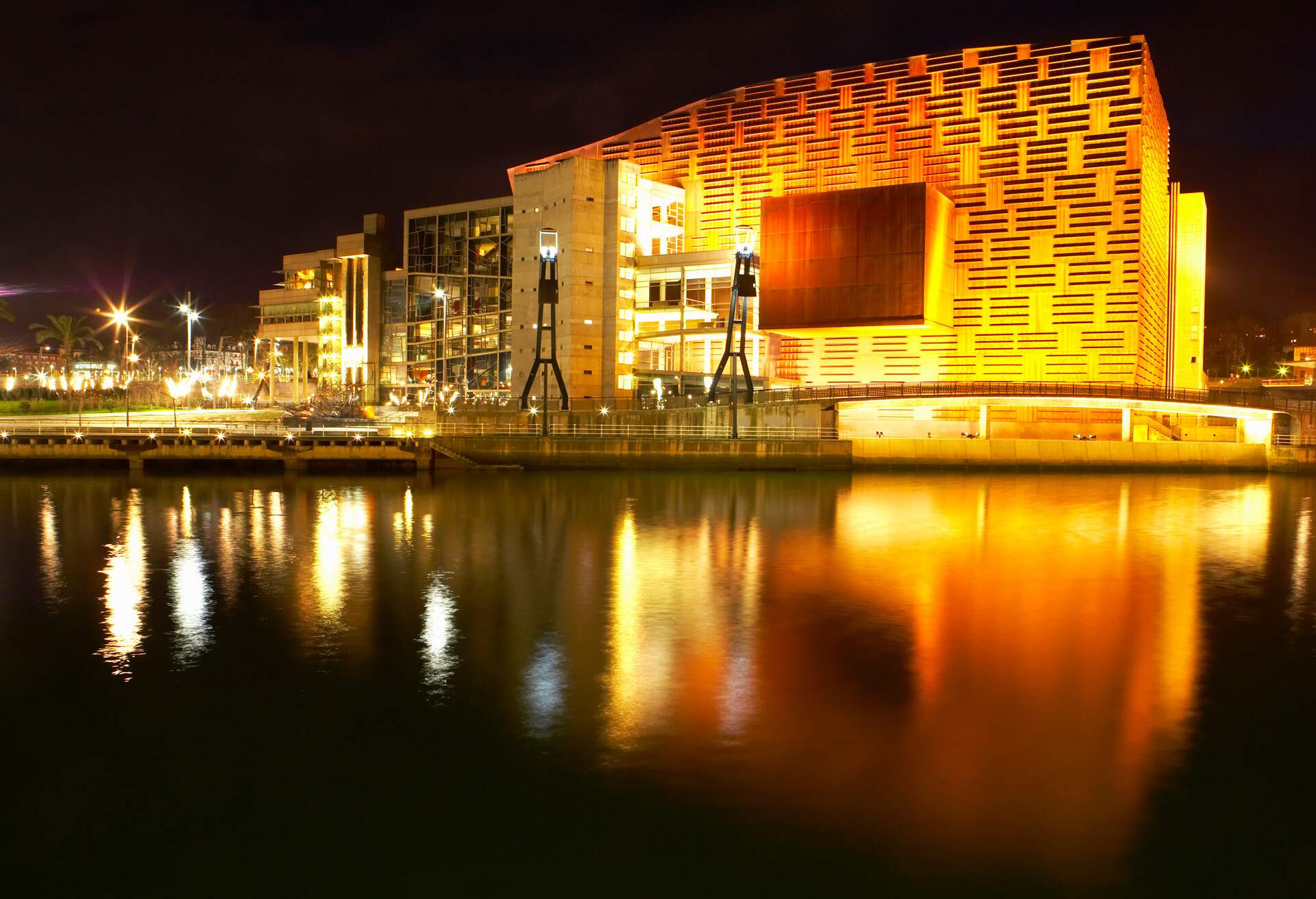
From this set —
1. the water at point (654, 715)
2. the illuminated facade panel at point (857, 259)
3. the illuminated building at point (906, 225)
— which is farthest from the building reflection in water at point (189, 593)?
the illuminated building at point (906, 225)

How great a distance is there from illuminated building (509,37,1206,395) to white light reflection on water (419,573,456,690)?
51713mm

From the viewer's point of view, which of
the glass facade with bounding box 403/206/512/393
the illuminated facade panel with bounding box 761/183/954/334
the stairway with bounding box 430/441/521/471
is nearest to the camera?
the stairway with bounding box 430/441/521/471

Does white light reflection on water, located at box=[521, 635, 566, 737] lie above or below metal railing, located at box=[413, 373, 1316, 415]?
below

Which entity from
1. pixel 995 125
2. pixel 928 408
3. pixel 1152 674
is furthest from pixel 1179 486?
pixel 1152 674

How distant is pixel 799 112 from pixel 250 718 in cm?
7504

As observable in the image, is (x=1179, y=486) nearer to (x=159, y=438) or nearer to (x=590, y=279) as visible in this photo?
(x=590, y=279)

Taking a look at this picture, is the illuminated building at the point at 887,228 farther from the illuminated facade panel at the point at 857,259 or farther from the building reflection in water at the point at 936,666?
the building reflection in water at the point at 936,666

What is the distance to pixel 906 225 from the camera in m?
67.8

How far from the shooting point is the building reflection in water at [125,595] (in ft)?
55.0

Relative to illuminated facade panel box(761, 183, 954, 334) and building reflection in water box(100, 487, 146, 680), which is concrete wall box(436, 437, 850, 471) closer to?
illuminated facade panel box(761, 183, 954, 334)

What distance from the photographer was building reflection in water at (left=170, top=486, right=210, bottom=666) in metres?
17.1

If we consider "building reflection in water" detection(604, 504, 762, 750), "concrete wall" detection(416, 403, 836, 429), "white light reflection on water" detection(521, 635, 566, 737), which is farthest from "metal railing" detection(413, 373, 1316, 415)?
"white light reflection on water" detection(521, 635, 566, 737)

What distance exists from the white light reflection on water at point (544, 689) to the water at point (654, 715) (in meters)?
0.06

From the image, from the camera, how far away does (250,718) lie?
13.3m
